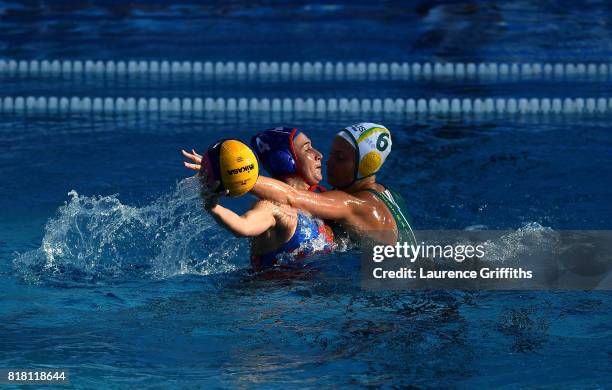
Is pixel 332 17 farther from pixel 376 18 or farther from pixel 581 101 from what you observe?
pixel 581 101

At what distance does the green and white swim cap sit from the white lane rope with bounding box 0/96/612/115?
11.1 ft

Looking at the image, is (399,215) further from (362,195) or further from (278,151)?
(278,151)

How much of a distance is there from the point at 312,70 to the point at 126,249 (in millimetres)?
4129

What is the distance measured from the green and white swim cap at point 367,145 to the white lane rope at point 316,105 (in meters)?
3.38

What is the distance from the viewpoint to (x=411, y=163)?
6477 mm

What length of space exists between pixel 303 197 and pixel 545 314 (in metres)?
1.07

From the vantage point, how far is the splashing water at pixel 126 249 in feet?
14.8

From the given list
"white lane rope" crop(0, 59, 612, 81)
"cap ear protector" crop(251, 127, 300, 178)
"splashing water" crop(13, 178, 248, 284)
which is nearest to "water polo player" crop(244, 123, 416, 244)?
"cap ear protector" crop(251, 127, 300, 178)

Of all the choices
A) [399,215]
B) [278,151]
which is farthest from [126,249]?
[399,215]

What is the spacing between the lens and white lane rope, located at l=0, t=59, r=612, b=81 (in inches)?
340

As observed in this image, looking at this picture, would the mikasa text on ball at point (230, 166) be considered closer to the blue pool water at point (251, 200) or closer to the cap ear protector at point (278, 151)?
the blue pool water at point (251, 200)

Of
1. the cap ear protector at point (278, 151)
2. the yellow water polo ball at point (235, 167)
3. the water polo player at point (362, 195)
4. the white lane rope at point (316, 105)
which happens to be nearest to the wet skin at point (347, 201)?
the water polo player at point (362, 195)

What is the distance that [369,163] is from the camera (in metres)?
4.33

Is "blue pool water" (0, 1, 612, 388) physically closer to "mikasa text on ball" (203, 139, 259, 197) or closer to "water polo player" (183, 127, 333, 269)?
"water polo player" (183, 127, 333, 269)
